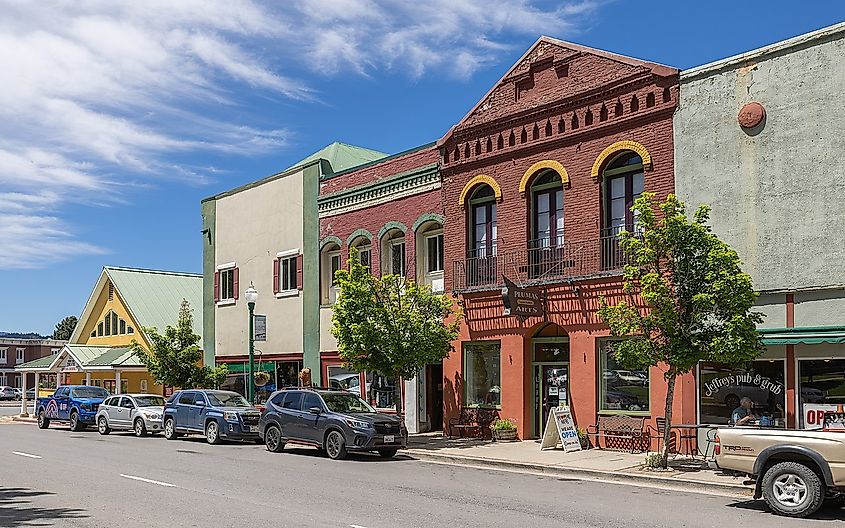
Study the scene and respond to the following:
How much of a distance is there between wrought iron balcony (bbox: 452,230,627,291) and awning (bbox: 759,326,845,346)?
4.21m

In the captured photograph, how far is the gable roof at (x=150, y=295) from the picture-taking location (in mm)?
46125

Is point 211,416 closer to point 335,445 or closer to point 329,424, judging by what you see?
point 329,424

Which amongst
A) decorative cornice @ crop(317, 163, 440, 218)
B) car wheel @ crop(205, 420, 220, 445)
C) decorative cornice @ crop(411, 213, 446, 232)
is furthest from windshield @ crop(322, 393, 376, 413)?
decorative cornice @ crop(317, 163, 440, 218)

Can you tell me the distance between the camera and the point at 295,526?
36.9ft

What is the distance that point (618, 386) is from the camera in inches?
861

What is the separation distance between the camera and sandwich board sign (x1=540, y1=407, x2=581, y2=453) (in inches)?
830

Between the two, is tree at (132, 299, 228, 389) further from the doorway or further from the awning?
the awning

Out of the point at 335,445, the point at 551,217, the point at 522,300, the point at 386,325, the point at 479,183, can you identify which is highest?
the point at 479,183

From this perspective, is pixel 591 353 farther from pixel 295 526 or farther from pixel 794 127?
pixel 295 526

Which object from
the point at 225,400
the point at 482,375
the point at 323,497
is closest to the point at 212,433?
the point at 225,400

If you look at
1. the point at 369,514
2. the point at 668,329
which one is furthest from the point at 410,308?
the point at 369,514

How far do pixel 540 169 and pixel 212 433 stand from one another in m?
12.0

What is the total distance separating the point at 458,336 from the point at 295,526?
14.5 meters

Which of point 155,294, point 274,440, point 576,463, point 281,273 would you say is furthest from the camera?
point 155,294
